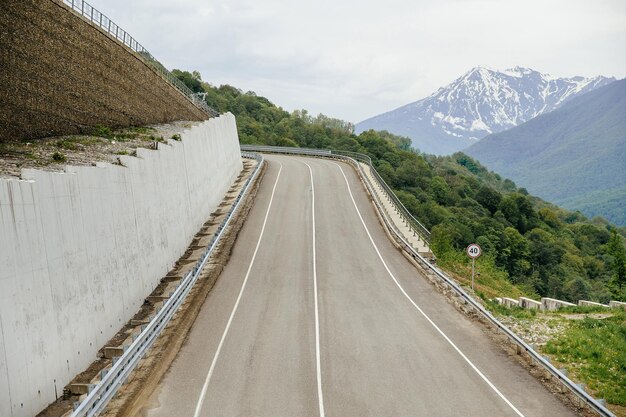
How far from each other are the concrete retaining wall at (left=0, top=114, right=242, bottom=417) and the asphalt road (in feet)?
7.34

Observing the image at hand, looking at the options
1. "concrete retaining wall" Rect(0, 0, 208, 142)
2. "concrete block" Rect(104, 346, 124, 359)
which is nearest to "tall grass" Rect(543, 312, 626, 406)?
"concrete block" Rect(104, 346, 124, 359)

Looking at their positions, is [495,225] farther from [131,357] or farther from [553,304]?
[131,357]

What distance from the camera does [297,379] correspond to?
14906mm

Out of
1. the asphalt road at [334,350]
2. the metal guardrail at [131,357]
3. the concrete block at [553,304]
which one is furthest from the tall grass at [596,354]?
the metal guardrail at [131,357]

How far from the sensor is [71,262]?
14.7m

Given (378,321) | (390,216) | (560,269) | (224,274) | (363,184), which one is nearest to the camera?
(378,321)

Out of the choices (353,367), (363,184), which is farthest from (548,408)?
(363,184)

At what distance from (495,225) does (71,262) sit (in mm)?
84159

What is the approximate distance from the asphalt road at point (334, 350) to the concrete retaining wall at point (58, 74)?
8.55 metres

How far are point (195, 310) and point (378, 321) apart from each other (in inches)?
238

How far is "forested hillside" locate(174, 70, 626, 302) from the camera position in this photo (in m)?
74.4

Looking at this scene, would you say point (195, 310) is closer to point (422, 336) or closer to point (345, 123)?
point (422, 336)

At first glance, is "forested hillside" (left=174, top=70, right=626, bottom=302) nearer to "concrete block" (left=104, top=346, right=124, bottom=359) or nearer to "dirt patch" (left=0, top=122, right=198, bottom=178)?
"dirt patch" (left=0, top=122, right=198, bottom=178)

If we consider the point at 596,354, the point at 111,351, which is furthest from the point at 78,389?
the point at 596,354
